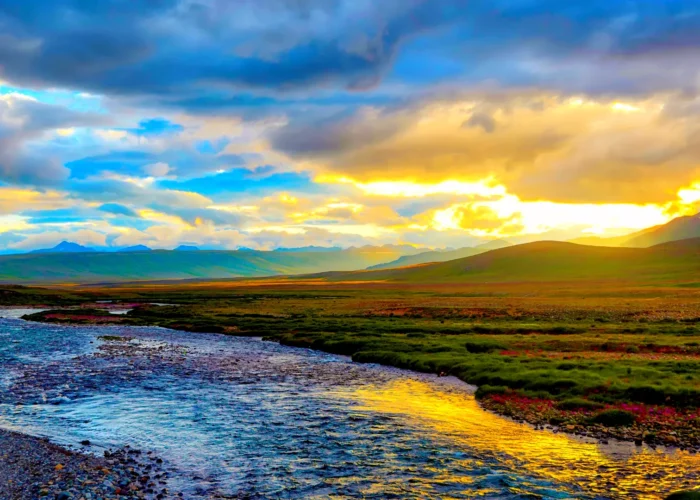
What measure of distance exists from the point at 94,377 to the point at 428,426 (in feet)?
87.6

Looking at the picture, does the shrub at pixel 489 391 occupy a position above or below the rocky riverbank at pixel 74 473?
below

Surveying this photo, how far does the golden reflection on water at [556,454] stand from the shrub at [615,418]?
310 centimetres

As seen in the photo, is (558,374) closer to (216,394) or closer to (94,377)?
(216,394)

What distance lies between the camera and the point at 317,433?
2594cm

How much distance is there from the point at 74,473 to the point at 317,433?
10.8 metres

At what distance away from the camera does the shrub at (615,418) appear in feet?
88.2

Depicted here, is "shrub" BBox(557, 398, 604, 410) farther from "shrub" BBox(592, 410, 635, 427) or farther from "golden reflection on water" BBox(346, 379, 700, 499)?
"golden reflection on water" BBox(346, 379, 700, 499)

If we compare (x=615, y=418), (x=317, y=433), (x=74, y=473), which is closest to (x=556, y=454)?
(x=615, y=418)

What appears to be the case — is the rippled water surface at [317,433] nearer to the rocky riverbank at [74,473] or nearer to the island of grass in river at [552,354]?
the rocky riverbank at [74,473]

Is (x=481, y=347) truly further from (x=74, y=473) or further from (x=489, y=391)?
(x=74, y=473)

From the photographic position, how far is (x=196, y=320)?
96.9 metres

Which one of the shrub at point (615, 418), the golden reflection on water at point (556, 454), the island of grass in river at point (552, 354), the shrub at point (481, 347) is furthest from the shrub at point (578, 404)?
the shrub at point (481, 347)

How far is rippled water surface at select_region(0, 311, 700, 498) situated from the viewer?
63.8 ft

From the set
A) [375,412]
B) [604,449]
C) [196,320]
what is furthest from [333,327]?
[604,449]
